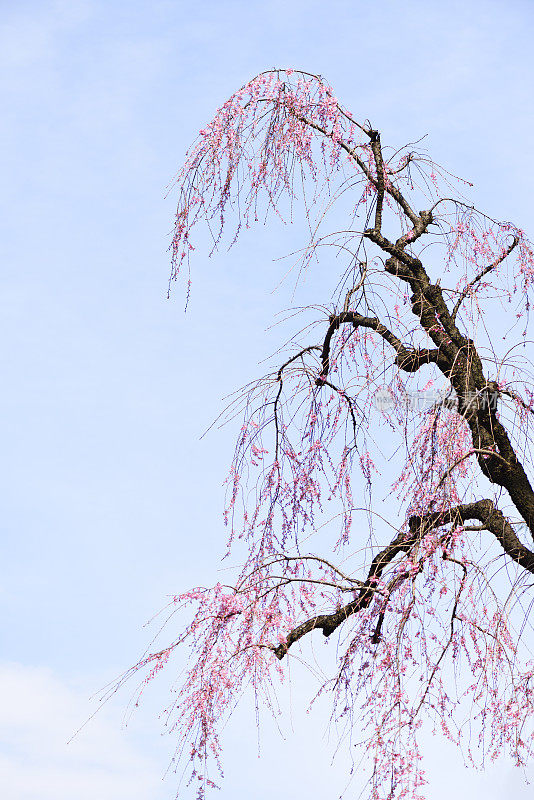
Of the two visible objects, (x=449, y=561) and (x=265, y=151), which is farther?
(x=265, y=151)

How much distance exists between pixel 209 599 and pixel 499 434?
5.45 feet

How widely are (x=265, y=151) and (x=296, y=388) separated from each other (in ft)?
4.19

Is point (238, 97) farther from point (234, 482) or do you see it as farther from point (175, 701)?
point (175, 701)

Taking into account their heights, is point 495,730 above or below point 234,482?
below

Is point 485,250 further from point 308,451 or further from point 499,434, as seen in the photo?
point 308,451

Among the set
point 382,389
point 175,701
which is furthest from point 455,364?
point 175,701

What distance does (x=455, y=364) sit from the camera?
4.84 m

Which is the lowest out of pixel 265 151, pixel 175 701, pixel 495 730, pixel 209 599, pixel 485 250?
pixel 495 730

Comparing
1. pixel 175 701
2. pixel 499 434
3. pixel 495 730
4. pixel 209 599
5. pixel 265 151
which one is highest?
pixel 265 151

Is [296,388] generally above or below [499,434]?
above

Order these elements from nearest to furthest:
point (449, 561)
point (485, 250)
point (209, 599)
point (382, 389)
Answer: point (449, 561) → point (209, 599) → point (382, 389) → point (485, 250)

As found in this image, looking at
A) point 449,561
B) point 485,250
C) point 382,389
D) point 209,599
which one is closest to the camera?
point 449,561

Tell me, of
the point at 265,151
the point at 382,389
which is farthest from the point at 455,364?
the point at 265,151

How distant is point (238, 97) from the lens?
507 centimetres
